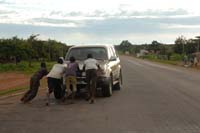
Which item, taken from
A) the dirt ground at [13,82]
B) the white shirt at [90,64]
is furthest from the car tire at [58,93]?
the dirt ground at [13,82]

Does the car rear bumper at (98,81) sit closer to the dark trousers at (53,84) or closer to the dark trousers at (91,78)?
the dark trousers at (91,78)

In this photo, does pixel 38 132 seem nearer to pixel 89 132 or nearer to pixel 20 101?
pixel 89 132

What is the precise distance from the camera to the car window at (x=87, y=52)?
18.6 metres

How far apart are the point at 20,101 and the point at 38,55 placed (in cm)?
5866

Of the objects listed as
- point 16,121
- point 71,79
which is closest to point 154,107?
point 71,79

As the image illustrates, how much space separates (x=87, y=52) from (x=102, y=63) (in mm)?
1299

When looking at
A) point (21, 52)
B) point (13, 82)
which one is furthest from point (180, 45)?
point (13, 82)

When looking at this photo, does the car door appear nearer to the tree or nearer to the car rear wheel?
the car rear wheel

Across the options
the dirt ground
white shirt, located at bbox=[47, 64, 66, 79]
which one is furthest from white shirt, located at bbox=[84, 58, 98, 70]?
the dirt ground

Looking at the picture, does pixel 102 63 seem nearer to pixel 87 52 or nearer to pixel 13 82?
pixel 87 52

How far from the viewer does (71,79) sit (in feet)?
52.9

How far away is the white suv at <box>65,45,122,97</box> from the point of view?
1711 cm

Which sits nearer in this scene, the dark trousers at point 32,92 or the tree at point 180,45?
the dark trousers at point 32,92

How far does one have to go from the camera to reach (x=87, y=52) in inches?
738
